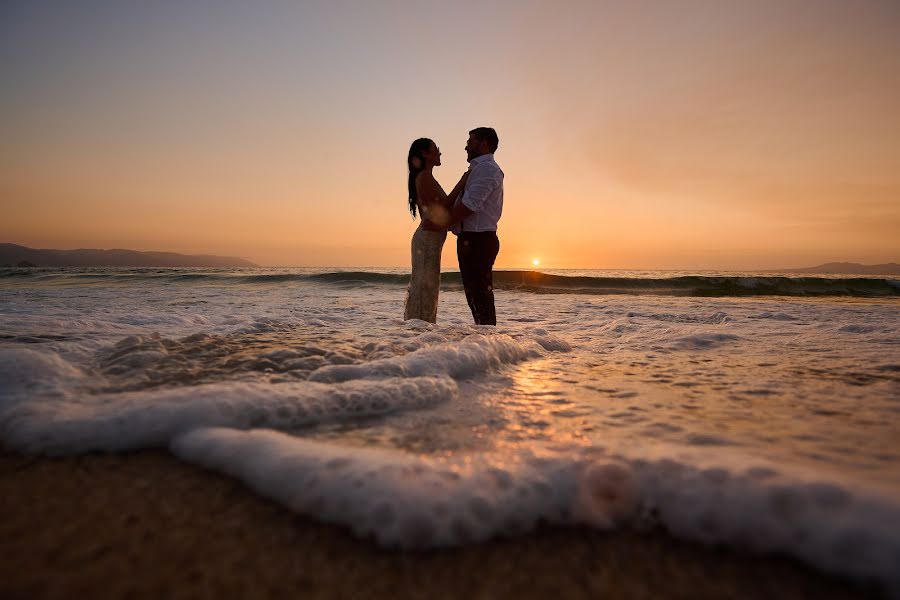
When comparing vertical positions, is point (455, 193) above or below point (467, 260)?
above

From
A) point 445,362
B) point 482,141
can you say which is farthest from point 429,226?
point 445,362

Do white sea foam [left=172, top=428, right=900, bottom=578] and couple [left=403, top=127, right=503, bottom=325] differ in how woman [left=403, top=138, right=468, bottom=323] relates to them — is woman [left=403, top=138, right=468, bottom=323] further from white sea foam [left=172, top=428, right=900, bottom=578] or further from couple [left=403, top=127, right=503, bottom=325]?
white sea foam [left=172, top=428, right=900, bottom=578]

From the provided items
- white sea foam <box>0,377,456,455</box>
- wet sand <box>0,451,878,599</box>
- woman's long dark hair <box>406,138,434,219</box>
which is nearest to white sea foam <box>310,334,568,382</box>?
white sea foam <box>0,377,456,455</box>

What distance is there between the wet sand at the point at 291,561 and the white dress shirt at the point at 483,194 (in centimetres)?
410

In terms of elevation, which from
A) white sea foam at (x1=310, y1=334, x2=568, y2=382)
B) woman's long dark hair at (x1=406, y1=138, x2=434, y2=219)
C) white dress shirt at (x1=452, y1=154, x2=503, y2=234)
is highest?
woman's long dark hair at (x1=406, y1=138, x2=434, y2=219)

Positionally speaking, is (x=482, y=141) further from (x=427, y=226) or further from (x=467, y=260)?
(x=467, y=260)

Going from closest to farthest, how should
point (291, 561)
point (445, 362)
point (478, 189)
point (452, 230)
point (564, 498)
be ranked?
point (291, 561), point (564, 498), point (445, 362), point (478, 189), point (452, 230)

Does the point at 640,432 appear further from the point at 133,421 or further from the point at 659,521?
the point at 133,421

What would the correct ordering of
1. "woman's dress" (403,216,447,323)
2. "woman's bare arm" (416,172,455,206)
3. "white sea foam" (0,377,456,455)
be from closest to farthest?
1. "white sea foam" (0,377,456,455)
2. "woman's bare arm" (416,172,455,206)
3. "woman's dress" (403,216,447,323)

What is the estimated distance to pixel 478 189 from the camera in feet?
15.5

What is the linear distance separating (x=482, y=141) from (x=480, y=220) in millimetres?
896

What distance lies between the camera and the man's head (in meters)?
4.92

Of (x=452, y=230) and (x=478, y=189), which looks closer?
(x=478, y=189)

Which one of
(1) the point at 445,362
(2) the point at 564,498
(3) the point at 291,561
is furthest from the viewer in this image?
(1) the point at 445,362
